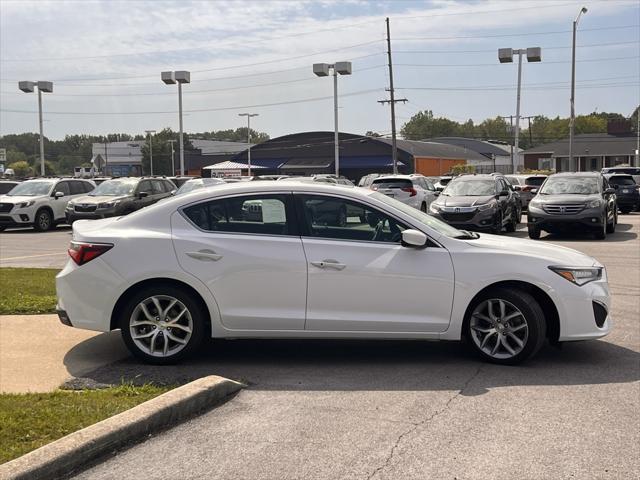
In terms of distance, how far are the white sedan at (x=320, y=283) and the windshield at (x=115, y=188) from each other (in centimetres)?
1712

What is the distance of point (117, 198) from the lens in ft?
71.9

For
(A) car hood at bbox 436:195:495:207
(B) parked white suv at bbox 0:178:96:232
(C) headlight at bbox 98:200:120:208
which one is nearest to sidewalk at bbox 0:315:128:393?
(A) car hood at bbox 436:195:495:207

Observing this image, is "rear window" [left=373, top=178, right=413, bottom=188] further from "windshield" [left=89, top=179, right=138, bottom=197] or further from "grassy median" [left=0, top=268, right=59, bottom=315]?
"grassy median" [left=0, top=268, right=59, bottom=315]

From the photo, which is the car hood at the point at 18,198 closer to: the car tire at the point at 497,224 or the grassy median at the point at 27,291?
the grassy median at the point at 27,291

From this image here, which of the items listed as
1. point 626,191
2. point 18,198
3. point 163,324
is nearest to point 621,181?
point 626,191

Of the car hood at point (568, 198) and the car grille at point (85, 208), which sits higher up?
the car hood at point (568, 198)

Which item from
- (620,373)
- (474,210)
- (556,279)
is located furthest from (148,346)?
(474,210)

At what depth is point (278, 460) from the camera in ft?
13.5

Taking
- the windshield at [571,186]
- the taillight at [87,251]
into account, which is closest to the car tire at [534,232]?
the windshield at [571,186]

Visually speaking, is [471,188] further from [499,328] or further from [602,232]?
[499,328]

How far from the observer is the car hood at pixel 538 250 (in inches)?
239

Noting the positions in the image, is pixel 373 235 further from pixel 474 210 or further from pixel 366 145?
pixel 366 145

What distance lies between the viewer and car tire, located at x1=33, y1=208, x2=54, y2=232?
22250 mm

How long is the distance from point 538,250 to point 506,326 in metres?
0.77
